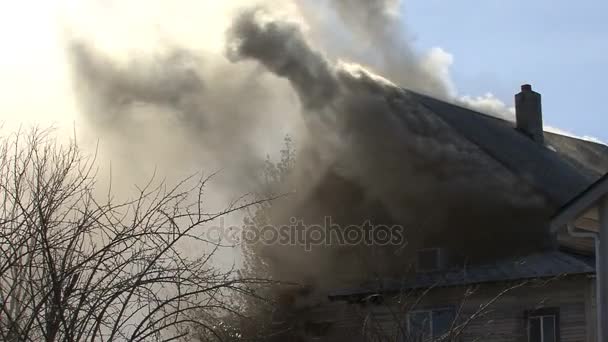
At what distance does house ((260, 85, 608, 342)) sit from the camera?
60.2 feet

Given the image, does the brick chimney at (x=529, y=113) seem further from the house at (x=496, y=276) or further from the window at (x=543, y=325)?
the window at (x=543, y=325)

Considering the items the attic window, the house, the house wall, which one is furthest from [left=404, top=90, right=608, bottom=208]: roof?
the house wall

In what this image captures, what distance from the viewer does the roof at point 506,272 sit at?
728 inches

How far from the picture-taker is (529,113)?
2806cm

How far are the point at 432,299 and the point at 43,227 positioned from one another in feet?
49.2

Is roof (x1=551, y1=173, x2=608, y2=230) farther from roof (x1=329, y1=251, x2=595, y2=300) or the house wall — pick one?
roof (x1=329, y1=251, x2=595, y2=300)

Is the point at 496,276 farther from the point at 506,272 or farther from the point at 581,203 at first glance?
the point at 581,203

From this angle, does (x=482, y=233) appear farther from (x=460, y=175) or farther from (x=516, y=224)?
(x=460, y=175)

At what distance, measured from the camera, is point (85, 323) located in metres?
5.62

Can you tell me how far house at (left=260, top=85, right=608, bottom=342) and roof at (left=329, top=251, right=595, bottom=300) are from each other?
0.08 ft

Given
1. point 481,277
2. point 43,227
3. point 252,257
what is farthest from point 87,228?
point 252,257

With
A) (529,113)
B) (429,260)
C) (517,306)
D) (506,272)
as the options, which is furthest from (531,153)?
(517,306)

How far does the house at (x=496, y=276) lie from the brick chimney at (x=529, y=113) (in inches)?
63.7

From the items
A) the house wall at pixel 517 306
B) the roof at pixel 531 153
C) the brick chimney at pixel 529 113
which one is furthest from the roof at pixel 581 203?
the brick chimney at pixel 529 113
